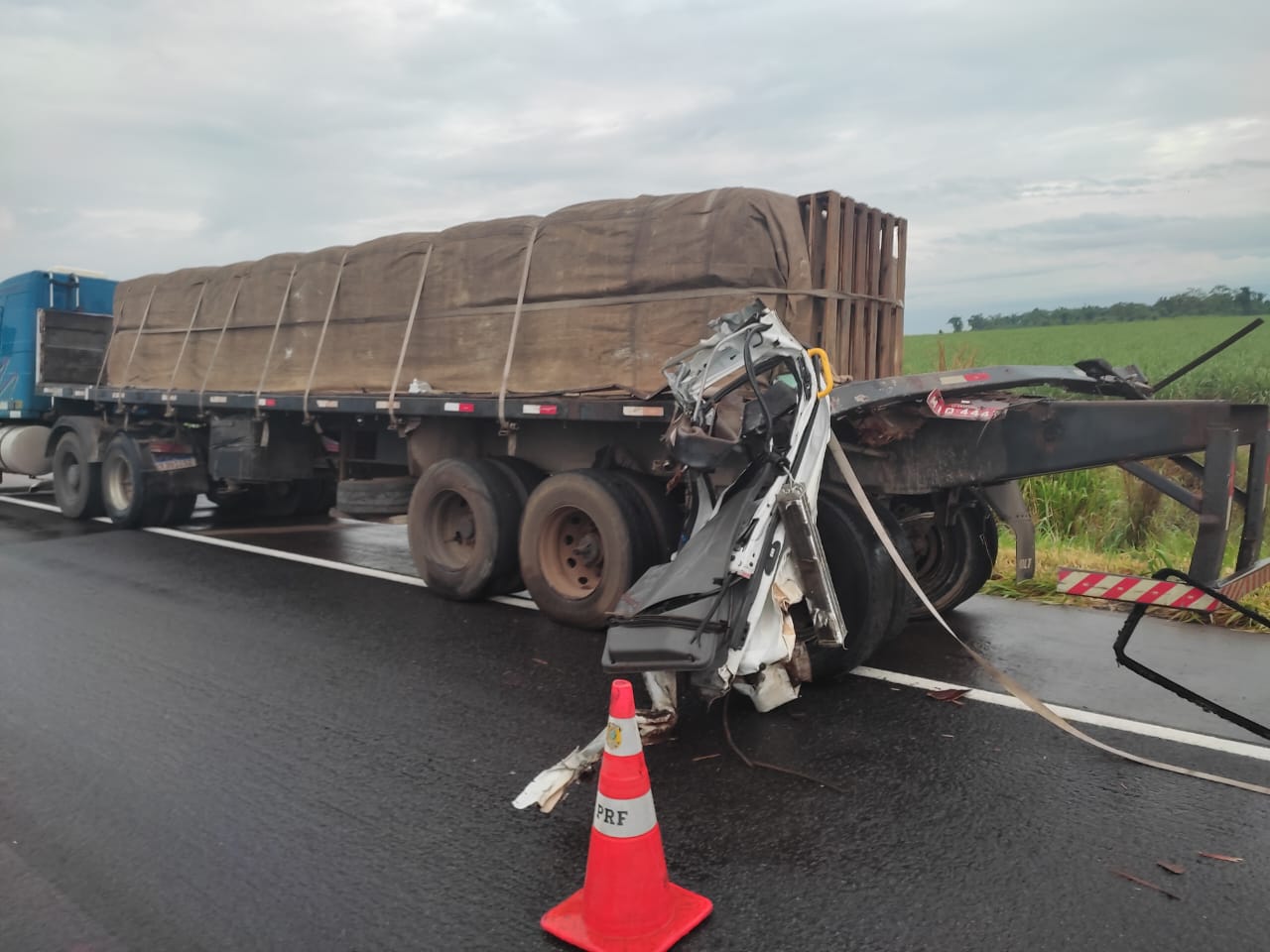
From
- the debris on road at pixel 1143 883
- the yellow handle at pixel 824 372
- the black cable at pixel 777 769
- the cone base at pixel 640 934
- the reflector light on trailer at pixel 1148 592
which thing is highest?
the yellow handle at pixel 824 372

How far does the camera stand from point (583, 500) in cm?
644

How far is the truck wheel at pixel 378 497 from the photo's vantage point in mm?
8383

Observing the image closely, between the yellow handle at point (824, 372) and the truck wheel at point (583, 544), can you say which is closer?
the yellow handle at point (824, 372)

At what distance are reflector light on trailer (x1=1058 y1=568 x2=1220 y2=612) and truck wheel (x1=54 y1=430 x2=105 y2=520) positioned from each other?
37.0ft

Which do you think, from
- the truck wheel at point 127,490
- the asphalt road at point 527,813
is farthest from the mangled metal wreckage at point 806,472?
the truck wheel at point 127,490

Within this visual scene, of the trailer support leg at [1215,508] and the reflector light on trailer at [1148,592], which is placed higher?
the trailer support leg at [1215,508]

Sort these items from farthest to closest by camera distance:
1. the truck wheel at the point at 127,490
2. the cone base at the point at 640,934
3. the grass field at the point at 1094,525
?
the truck wheel at the point at 127,490, the grass field at the point at 1094,525, the cone base at the point at 640,934

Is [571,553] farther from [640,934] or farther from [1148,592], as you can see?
[640,934]

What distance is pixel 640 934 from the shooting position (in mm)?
2891

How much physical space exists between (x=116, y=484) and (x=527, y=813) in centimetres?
977

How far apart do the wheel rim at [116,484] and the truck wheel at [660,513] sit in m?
7.57

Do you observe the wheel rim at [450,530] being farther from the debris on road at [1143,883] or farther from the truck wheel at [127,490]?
the debris on road at [1143,883]

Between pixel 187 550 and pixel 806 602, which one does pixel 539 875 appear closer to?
pixel 806 602

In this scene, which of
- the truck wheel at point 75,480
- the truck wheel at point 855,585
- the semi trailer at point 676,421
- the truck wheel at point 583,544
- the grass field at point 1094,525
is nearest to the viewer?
the semi trailer at point 676,421
